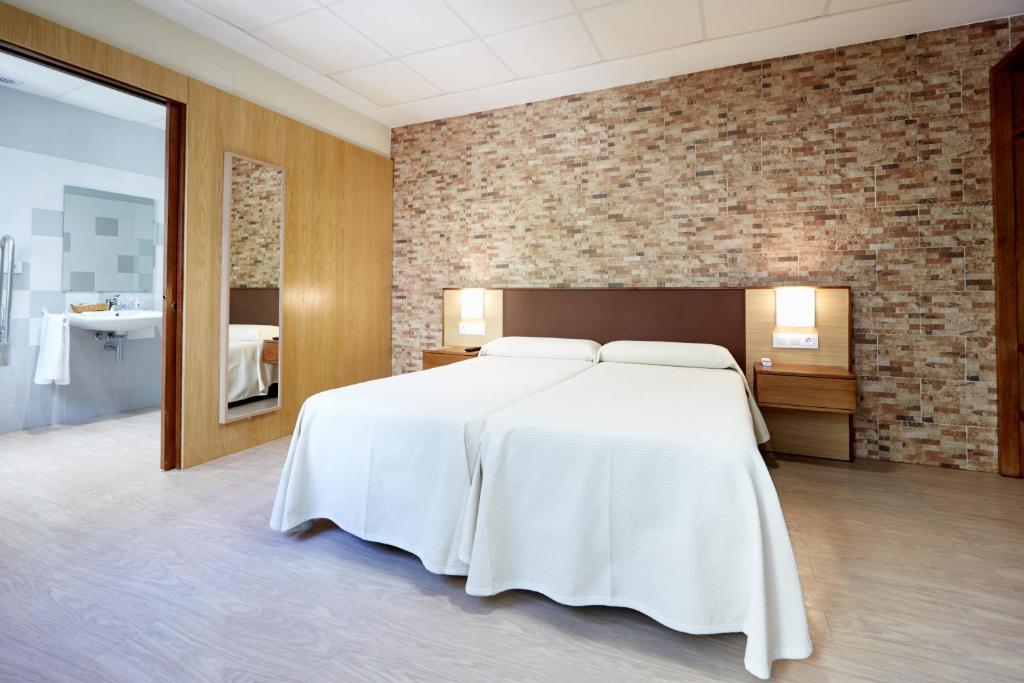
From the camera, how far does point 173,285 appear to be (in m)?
3.39

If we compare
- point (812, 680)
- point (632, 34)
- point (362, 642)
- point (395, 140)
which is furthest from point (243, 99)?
point (812, 680)

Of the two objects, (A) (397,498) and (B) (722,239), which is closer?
(A) (397,498)

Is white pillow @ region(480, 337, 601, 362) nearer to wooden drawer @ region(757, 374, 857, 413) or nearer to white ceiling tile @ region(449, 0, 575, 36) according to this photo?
wooden drawer @ region(757, 374, 857, 413)

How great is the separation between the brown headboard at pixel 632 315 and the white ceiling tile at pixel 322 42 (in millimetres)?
2260

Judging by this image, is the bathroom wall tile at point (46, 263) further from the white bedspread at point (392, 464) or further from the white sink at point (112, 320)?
the white bedspread at point (392, 464)

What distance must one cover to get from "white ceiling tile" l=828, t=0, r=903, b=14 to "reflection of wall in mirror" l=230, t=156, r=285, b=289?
4.08 meters

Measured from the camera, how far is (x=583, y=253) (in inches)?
179

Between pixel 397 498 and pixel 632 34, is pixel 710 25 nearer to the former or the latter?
pixel 632 34

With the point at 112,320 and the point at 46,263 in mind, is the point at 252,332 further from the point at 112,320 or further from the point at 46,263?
the point at 46,263

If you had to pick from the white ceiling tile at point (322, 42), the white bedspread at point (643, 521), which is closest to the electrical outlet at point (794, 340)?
the white bedspread at point (643, 521)

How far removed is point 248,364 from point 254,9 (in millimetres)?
2452

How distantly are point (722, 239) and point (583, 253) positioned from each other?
45.7 inches

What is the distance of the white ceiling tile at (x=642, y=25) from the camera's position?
10.5ft

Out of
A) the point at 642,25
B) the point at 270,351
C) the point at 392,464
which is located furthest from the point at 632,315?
the point at 270,351
